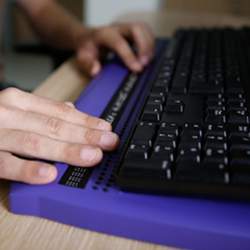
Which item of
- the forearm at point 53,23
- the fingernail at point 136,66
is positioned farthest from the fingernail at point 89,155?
the forearm at point 53,23

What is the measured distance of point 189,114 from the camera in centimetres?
46

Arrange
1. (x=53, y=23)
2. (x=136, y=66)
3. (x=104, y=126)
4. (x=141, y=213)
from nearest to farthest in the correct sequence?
(x=141, y=213), (x=104, y=126), (x=136, y=66), (x=53, y=23)

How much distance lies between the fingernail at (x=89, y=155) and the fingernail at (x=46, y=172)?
0.03 metres

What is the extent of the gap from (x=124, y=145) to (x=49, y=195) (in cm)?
9

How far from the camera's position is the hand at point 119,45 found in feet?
2.34

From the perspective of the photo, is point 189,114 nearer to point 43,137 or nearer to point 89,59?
point 43,137

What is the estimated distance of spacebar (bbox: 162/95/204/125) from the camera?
1.46 ft

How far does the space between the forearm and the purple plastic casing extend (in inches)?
22.8

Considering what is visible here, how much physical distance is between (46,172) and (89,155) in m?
0.04

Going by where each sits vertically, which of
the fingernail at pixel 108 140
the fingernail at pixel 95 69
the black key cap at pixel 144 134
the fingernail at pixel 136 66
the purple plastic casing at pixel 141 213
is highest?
the black key cap at pixel 144 134

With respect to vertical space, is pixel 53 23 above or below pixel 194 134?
below

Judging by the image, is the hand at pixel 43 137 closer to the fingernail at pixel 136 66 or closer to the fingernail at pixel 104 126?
the fingernail at pixel 104 126

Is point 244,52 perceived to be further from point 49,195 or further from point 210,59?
point 49,195

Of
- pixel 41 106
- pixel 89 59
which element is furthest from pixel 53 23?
pixel 41 106
